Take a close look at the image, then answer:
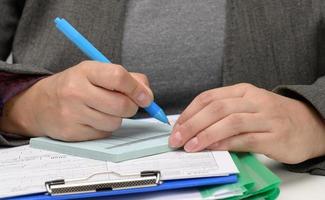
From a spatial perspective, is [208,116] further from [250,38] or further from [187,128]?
[250,38]

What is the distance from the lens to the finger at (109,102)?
1.82 ft

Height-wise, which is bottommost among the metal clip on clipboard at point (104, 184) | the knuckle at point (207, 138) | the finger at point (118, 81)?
the knuckle at point (207, 138)

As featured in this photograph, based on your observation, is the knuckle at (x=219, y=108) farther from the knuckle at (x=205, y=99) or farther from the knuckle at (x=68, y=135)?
the knuckle at (x=68, y=135)

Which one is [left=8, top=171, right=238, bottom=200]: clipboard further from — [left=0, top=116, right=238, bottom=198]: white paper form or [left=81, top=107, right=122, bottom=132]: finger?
[left=81, top=107, right=122, bottom=132]: finger

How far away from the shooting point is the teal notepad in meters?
0.52

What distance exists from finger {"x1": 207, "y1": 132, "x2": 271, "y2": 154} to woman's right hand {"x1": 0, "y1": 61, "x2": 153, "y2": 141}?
93 mm

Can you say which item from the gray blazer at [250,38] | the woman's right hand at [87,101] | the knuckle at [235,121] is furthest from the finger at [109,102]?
the gray blazer at [250,38]

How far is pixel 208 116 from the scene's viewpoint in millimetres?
542

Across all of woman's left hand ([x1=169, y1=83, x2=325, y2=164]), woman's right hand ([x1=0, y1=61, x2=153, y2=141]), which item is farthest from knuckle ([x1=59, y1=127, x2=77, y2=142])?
woman's left hand ([x1=169, y1=83, x2=325, y2=164])

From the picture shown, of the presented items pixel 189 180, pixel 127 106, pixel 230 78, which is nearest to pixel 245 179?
pixel 189 180

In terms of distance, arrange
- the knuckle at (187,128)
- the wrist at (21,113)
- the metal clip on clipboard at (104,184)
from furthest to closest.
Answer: the wrist at (21,113) < the knuckle at (187,128) < the metal clip on clipboard at (104,184)

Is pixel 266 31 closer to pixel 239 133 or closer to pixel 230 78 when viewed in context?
pixel 230 78

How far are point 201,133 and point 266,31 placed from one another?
32 cm

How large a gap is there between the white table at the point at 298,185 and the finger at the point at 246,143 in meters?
0.05
